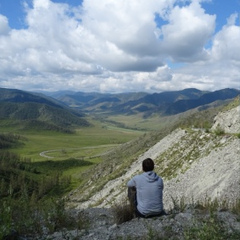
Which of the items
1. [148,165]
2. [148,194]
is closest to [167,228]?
[148,194]

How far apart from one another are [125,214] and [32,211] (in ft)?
13.1

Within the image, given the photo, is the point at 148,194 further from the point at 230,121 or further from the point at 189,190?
the point at 230,121

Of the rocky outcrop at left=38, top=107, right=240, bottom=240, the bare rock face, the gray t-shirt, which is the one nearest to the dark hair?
the gray t-shirt

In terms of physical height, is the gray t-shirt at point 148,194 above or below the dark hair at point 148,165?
below

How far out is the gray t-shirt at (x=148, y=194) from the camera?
496 inches

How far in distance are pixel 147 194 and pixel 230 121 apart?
29053 mm

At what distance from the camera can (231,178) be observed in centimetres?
2362

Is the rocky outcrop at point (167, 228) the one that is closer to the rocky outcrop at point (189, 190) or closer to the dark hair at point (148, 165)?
the rocky outcrop at point (189, 190)

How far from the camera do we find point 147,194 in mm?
12820

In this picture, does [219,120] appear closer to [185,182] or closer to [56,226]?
[185,182]

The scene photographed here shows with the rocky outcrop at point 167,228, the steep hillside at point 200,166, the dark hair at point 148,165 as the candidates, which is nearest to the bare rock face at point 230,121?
the steep hillside at point 200,166

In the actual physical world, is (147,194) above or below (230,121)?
below

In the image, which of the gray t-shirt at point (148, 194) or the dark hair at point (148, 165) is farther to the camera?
the dark hair at point (148, 165)

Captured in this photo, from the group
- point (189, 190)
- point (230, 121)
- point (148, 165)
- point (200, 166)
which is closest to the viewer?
point (148, 165)
